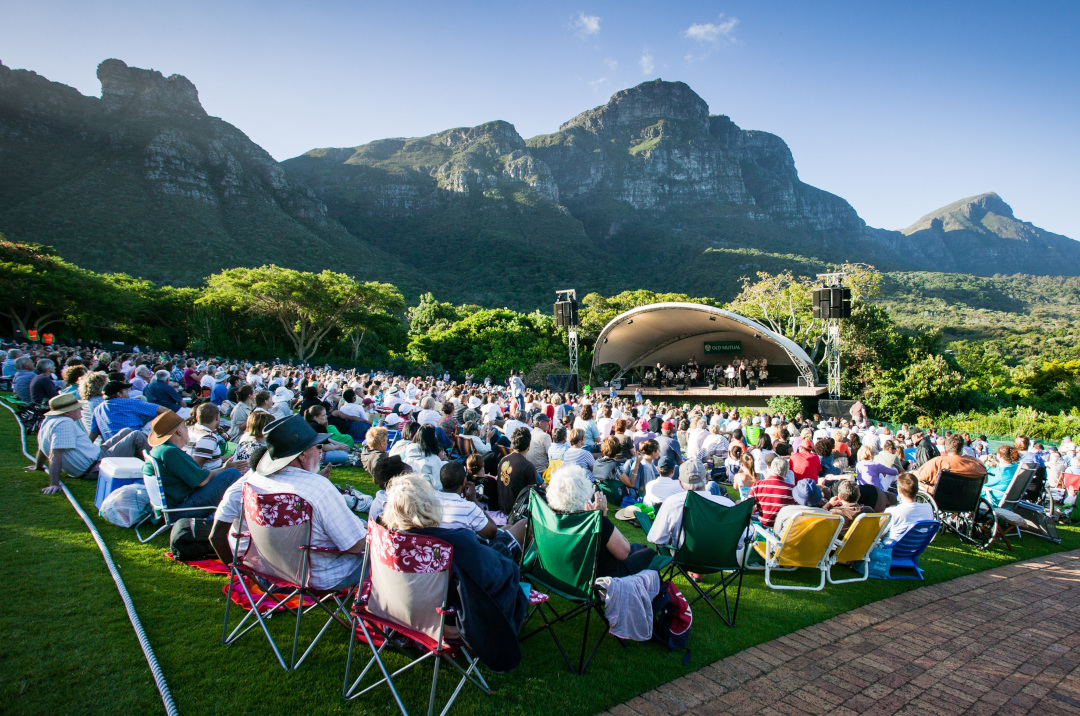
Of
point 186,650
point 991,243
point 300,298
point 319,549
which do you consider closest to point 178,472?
point 186,650

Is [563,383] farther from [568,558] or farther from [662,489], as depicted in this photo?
A: [568,558]

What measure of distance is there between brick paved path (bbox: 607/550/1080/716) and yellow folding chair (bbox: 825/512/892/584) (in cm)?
34

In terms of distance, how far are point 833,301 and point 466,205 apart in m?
64.3

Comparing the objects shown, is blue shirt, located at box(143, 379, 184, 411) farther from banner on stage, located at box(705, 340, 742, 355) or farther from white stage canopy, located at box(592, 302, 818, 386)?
banner on stage, located at box(705, 340, 742, 355)

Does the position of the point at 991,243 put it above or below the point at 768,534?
above

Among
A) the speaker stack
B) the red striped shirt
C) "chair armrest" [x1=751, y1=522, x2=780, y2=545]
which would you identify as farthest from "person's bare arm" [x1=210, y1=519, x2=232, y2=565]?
the speaker stack

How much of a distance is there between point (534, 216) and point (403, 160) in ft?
106

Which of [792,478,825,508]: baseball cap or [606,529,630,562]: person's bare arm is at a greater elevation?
[606,529,630,562]: person's bare arm

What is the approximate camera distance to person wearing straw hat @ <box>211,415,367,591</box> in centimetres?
262

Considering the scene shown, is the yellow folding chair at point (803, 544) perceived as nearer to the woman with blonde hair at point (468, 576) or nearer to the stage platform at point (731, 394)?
the woman with blonde hair at point (468, 576)

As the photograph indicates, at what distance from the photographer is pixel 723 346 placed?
2545 cm

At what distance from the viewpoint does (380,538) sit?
2238mm

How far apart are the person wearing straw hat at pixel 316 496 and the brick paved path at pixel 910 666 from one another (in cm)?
149

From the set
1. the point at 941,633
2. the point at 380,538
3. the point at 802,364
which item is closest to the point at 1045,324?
the point at 802,364
